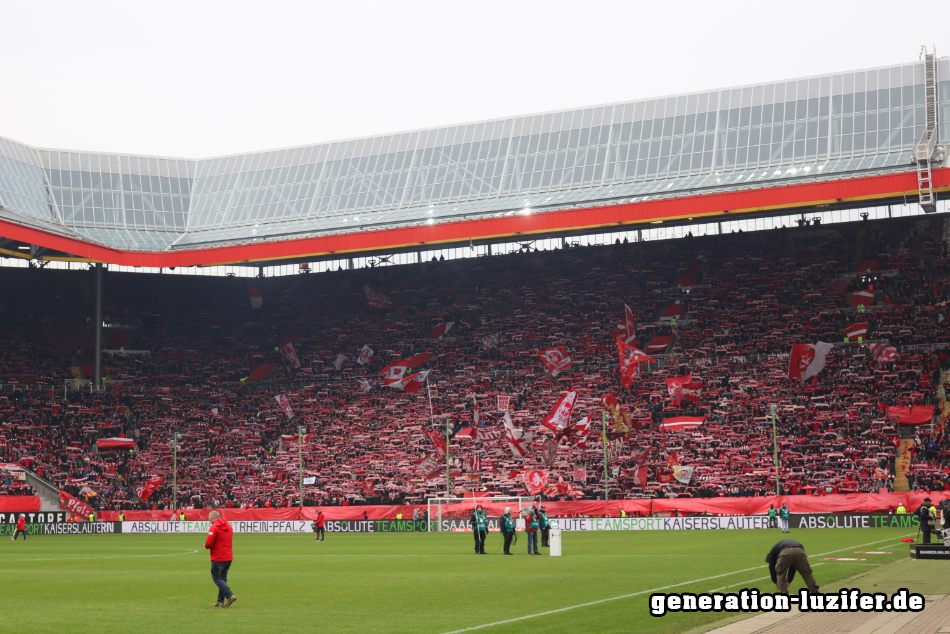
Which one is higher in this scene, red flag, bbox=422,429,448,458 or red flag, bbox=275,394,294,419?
red flag, bbox=275,394,294,419

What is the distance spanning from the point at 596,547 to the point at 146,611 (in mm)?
22363

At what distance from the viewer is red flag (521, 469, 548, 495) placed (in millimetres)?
62125

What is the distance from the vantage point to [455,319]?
7850 centimetres

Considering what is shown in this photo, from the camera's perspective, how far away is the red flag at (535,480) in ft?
204

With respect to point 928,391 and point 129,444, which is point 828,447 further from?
point 129,444

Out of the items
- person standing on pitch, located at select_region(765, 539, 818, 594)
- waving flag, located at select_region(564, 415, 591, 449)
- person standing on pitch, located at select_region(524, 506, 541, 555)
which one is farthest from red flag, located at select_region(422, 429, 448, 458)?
person standing on pitch, located at select_region(765, 539, 818, 594)

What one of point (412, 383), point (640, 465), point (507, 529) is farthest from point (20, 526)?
point (640, 465)

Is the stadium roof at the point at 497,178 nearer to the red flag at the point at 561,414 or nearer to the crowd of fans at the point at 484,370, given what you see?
the crowd of fans at the point at 484,370

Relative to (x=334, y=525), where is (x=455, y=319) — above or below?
above

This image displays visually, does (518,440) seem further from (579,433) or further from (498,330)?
(498,330)

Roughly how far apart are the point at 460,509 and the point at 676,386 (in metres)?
16.1

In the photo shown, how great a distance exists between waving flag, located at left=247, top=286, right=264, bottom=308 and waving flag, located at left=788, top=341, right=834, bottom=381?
43.1 m

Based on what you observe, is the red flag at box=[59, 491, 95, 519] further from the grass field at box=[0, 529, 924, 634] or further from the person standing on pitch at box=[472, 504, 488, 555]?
the person standing on pitch at box=[472, 504, 488, 555]

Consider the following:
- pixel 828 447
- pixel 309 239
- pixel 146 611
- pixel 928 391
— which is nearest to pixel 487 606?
pixel 146 611
